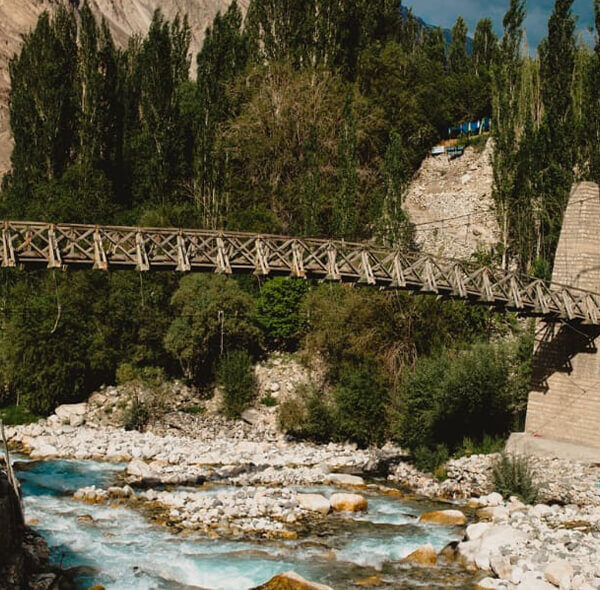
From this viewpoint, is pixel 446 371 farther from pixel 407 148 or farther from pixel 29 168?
pixel 29 168

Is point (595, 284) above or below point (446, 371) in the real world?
above

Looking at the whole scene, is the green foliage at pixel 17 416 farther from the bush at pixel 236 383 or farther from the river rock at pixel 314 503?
the river rock at pixel 314 503

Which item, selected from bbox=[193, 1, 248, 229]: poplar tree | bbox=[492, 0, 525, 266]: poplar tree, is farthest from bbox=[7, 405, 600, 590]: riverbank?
bbox=[193, 1, 248, 229]: poplar tree

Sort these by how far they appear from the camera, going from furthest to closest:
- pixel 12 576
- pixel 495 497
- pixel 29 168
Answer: pixel 29 168 → pixel 495 497 → pixel 12 576

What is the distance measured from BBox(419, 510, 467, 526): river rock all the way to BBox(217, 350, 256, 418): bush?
1094cm

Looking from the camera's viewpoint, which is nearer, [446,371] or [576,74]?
A: [446,371]

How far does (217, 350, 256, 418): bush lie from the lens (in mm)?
24297

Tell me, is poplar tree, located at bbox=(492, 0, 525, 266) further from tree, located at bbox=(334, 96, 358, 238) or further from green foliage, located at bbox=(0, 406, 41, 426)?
green foliage, located at bbox=(0, 406, 41, 426)

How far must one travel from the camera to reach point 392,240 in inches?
1005

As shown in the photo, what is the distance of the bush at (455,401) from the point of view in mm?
18438

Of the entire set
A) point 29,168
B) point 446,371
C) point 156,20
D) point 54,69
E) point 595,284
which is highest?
point 156,20

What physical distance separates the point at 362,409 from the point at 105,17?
5149cm

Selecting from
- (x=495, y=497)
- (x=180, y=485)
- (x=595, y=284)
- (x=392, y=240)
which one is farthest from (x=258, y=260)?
(x=392, y=240)

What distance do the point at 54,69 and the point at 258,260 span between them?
23141 millimetres
